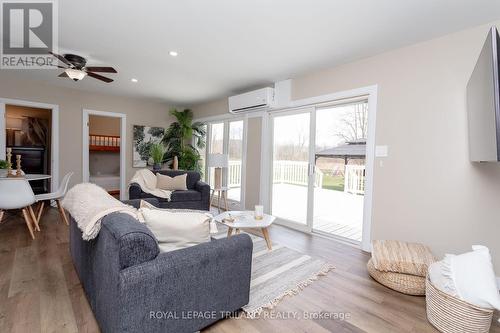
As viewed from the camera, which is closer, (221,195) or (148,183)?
(148,183)

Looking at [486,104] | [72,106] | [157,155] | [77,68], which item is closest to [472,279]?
[486,104]

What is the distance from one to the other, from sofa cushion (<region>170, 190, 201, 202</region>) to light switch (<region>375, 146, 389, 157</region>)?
9.77 ft

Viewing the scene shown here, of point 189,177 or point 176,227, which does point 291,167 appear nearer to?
point 189,177

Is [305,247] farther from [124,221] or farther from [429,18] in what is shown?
[429,18]

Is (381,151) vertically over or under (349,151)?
under

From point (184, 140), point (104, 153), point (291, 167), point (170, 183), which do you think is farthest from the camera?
point (104, 153)

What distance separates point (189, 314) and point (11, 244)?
287 centimetres

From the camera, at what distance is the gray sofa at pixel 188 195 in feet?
13.0

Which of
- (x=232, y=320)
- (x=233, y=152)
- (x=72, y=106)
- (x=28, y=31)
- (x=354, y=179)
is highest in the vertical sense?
(x=28, y=31)

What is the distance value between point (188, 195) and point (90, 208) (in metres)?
2.68

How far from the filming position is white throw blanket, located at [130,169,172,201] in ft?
13.2

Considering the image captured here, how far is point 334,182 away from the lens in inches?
228

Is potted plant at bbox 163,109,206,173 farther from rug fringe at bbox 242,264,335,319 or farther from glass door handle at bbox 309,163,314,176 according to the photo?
rug fringe at bbox 242,264,335,319

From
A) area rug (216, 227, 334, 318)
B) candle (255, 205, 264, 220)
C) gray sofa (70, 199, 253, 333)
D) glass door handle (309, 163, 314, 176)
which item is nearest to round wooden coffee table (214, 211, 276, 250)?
candle (255, 205, 264, 220)
